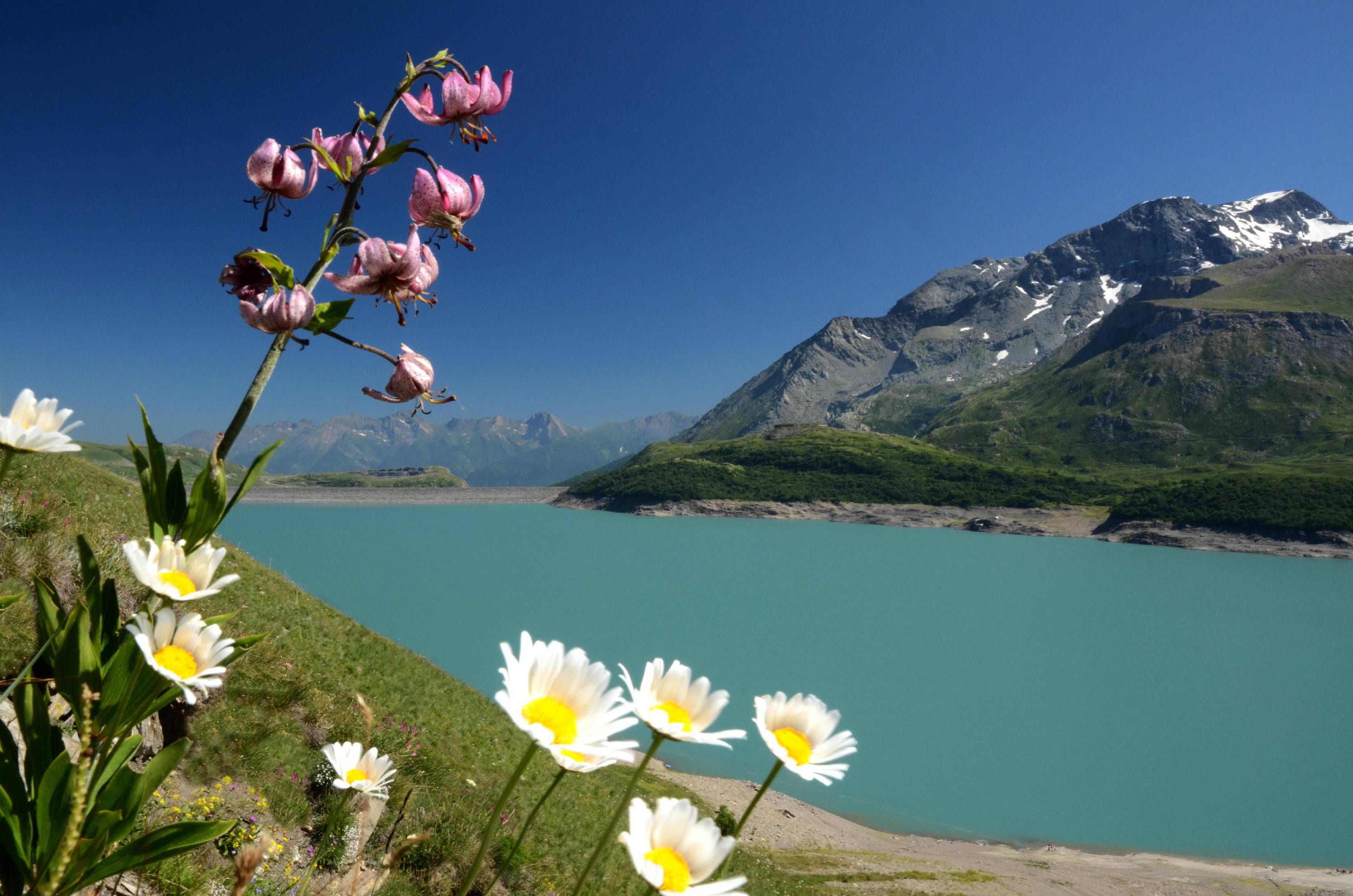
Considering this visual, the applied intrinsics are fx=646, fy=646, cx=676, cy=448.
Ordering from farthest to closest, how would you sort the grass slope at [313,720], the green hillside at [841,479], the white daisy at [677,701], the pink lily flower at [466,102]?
the green hillside at [841,479] → the grass slope at [313,720] → the pink lily flower at [466,102] → the white daisy at [677,701]

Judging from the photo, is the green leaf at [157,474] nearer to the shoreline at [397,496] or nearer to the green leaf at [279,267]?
the green leaf at [279,267]

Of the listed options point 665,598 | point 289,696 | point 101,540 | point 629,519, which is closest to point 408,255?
point 289,696

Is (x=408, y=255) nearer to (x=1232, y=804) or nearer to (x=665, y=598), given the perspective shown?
(x=1232, y=804)

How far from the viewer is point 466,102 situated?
2.22m

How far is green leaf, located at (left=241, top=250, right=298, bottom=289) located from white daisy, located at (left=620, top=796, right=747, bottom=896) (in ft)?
5.43

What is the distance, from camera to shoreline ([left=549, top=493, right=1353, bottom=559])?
8812 centimetres

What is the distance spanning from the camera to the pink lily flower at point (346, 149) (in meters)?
2.12

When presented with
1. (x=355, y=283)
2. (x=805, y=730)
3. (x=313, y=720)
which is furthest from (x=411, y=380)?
(x=313, y=720)

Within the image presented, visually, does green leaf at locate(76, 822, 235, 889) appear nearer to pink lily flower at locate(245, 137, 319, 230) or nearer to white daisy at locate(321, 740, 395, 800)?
white daisy at locate(321, 740, 395, 800)

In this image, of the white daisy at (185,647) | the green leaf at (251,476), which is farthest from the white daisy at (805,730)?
the green leaf at (251,476)

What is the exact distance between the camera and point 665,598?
190 ft

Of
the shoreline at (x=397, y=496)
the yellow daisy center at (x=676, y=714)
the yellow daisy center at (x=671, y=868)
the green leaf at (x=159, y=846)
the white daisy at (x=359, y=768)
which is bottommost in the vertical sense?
the shoreline at (x=397, y=496)

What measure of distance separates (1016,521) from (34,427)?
13115 cm

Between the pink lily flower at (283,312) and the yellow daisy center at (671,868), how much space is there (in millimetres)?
1602
